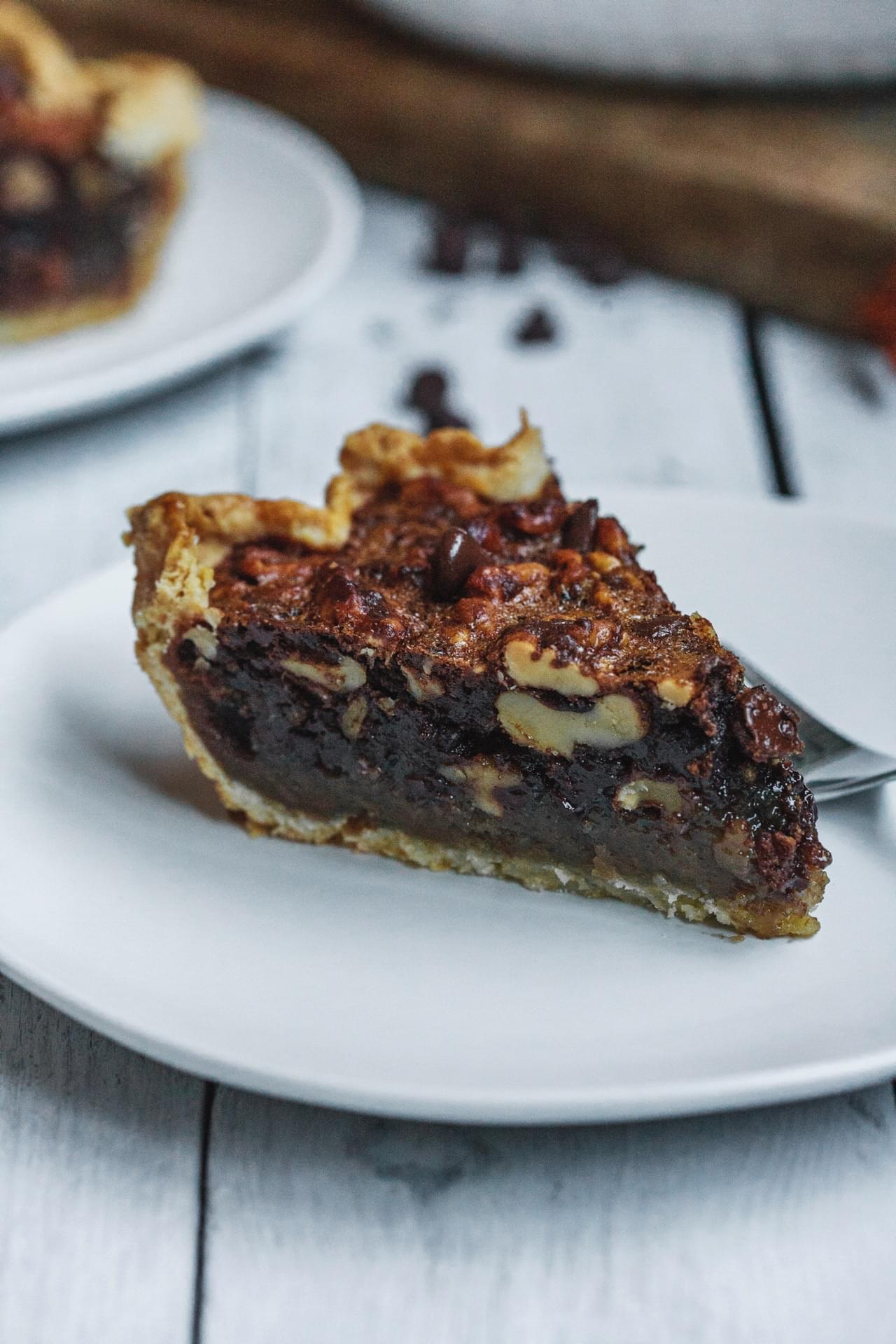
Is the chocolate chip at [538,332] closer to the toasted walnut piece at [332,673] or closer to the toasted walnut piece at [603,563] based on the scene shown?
the toasted walnut piece at [603,563]

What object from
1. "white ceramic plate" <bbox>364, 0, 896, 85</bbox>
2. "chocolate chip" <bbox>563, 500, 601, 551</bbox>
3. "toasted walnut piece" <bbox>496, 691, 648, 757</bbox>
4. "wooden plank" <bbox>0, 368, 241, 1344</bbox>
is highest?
"white ceramic plate" <bbox>364, 0, 896, 85</bbox>

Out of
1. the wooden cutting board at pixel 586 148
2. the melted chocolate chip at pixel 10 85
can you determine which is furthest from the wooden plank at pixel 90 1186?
the wooden cutting board at pixel 586 148

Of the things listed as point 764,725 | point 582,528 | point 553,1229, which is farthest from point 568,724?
point 553,1229

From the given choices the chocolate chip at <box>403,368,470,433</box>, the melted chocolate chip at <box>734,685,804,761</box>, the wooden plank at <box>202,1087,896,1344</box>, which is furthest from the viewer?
the chocolate chip at <box>403,368,470,433</box>

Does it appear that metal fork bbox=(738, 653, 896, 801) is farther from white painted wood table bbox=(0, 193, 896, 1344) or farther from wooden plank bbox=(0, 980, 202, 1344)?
wooden plank bbox=(0, 980, 202, 1344)

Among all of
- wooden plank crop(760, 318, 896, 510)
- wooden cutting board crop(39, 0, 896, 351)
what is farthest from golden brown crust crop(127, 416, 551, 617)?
wooden cutting board crop(39, 0, 896, 351)

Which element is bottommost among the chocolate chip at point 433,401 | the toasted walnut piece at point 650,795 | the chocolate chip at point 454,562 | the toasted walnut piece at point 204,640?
the toasted walnut piece at point 650,795
